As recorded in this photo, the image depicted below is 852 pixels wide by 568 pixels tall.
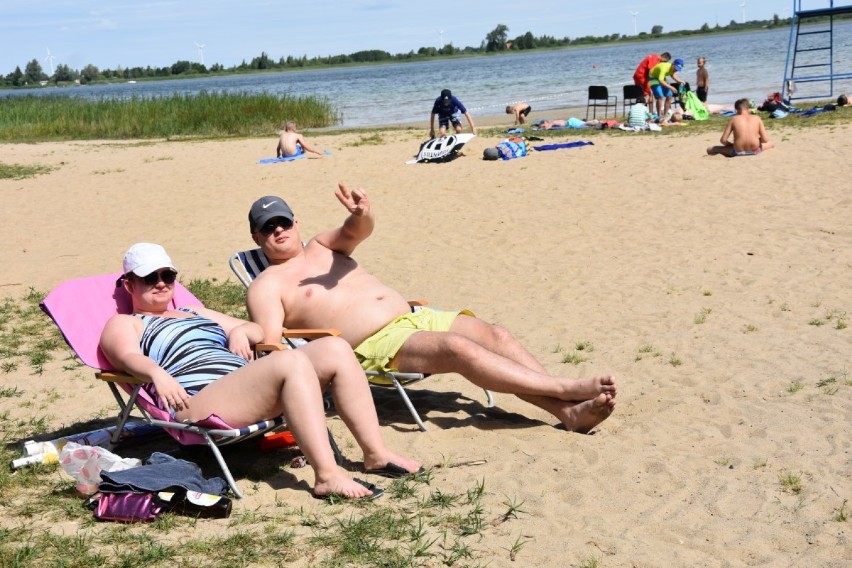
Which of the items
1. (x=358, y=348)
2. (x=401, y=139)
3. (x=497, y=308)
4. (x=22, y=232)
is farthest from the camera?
(x=401, y=139)

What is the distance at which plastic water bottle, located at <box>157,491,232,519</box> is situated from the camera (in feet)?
12.0

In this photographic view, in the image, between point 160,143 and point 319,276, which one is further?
point 160,143

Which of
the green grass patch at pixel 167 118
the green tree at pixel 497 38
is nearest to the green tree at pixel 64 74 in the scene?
the green tree at pixel 497 38

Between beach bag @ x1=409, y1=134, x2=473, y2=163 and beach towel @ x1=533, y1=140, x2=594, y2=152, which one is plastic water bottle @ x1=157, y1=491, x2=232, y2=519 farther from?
beach towel @ x1=533, y1=140, x2=594, y2=152

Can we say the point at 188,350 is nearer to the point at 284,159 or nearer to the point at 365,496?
the point at 365,496

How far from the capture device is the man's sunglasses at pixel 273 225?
4.75m

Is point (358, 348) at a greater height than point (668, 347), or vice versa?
point (358, 348)

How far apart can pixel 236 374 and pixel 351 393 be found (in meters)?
0.47

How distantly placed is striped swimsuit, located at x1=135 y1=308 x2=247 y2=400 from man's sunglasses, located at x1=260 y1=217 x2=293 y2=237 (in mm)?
538

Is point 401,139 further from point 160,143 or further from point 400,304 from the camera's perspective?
point 400,304

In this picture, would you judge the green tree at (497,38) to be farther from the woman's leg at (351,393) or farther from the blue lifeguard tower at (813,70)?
the woman's leg at (351,393)

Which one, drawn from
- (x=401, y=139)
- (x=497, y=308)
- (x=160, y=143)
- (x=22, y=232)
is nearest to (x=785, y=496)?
(x=497, y=308)

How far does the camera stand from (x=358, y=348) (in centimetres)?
479

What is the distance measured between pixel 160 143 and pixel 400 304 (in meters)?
17.6
